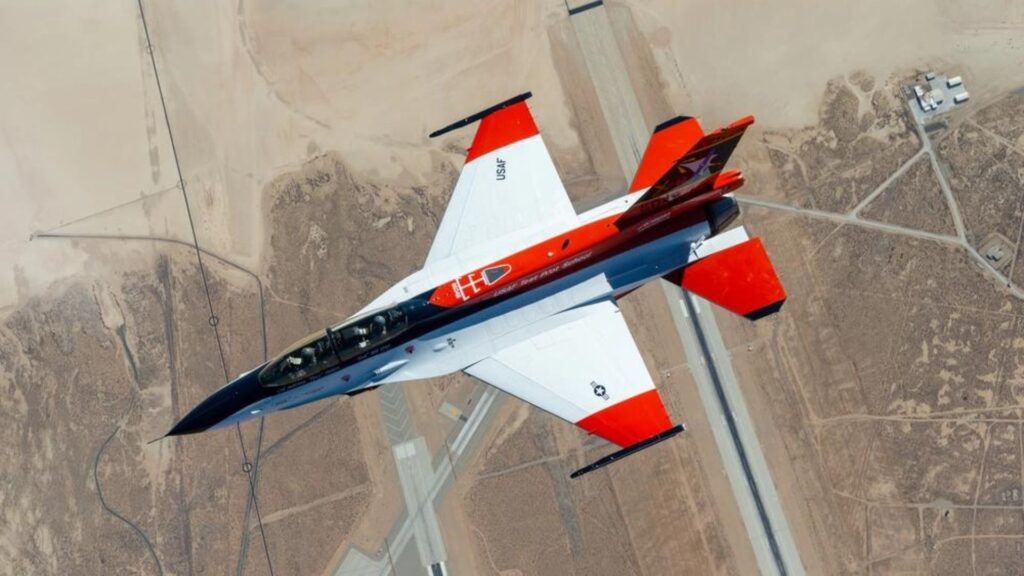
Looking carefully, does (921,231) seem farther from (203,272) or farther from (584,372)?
(203,272)

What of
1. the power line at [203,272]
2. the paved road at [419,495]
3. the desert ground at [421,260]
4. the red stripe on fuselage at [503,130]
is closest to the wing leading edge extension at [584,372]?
the desert ground at [421,260]

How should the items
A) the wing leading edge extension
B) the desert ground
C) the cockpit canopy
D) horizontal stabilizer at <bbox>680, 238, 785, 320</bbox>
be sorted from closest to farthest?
the cockpit canopy → horizontal stabilizer at <bbox>680, 238, 785, 320</bbox> → the wing leading edge extension → the desert ground

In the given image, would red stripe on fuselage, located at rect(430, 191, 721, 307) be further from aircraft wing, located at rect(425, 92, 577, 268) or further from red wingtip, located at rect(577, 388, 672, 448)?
red wingtip, located at rect(577, 388, 672, 448)

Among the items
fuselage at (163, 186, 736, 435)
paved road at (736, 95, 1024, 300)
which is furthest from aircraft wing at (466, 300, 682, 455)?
paved road at (736, 95, 1024, 300)

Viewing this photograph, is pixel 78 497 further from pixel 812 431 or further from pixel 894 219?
pixel 894 219

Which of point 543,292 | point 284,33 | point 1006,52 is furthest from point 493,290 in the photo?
point 1006,52

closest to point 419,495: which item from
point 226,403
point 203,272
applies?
point 226,403
